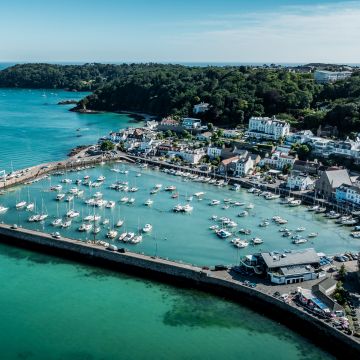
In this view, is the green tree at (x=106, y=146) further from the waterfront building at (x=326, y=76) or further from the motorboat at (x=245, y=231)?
the waterfront building at (x=326, y=76)

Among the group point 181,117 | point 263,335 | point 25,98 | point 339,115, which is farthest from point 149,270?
point 25,98

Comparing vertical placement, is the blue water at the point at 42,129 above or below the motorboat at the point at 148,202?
above

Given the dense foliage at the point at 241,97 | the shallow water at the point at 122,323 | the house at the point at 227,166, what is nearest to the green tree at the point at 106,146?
the house at the point at 227,166

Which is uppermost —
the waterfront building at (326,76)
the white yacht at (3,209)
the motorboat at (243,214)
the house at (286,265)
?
the waterfront building at (326,76)

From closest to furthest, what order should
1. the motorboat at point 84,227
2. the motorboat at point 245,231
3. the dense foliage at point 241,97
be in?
the motorboat at point 84,227 → the motorboat at point 245,231 → the dense foliage at point 241,97

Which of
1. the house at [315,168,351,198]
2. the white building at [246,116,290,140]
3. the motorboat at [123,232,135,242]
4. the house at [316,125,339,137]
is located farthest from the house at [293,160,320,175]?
the motorboat at [123,232,135,242]

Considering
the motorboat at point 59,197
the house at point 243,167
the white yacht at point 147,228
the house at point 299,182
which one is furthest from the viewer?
the house at point 243,167

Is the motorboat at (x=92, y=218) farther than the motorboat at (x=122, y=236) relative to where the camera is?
Yes
